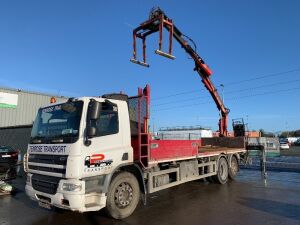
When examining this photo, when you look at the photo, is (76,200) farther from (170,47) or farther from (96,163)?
(170,47)

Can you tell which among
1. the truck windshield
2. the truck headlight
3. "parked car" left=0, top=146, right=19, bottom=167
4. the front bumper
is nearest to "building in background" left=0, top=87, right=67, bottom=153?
"parked car" left=0, top=146, right=19, bottom=167

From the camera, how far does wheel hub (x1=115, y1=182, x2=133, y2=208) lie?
6792 mm

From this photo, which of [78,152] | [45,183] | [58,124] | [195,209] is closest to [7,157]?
[45,183]

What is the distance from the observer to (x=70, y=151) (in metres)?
6.12

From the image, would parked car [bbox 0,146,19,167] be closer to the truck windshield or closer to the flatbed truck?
the flatbed truck

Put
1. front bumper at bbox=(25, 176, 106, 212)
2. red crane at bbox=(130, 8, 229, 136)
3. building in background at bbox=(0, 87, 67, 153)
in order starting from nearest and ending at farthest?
front bumper at bbox=(25, 176, 106, 212) → red crane at bbox=(130, 8, 229, 136) → building in background at bbox=(0, 87, 67, 153)

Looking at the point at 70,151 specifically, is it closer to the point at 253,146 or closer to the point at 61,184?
the point at 61,184

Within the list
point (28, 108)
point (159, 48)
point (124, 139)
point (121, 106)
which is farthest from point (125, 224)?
point (28, 108)

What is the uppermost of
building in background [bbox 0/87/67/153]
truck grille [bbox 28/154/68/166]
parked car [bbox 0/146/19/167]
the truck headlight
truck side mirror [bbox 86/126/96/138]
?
building in background [bbox 0/87/67/153]

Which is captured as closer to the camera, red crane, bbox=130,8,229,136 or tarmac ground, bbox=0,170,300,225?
tarmac ground, bbox=0,170,300,225

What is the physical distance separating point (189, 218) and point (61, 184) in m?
2.92

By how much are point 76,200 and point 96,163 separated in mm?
837

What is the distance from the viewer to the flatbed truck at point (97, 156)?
6152 mm

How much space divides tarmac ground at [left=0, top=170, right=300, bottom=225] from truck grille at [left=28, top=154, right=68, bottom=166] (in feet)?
4.44
